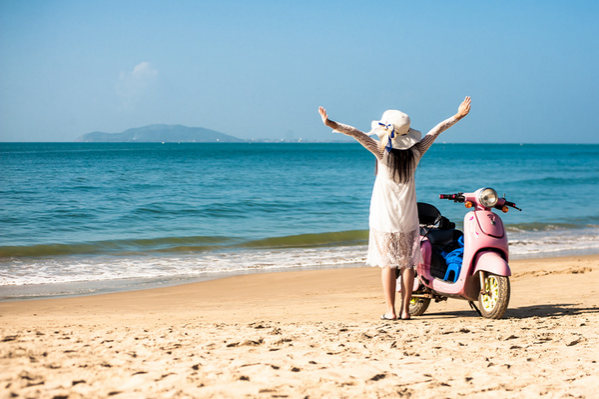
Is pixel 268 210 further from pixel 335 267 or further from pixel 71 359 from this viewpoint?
pixel 71 359

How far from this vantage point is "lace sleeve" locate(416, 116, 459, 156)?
183 inches

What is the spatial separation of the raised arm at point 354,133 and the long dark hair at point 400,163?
3.8 inches

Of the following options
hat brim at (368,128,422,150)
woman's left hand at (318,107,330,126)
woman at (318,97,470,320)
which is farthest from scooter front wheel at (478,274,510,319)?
woman's left hand at (318,107,330,126)

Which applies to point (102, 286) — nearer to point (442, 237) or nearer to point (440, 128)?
point (442, 237)

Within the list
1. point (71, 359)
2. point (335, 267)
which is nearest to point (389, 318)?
point (71, 359)

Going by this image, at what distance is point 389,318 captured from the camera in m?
4.91

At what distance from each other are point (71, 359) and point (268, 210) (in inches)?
564

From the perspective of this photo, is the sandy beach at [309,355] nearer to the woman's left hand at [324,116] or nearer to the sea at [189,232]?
the woman's left hand at [324,116]

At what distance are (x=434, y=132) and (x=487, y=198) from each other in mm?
773

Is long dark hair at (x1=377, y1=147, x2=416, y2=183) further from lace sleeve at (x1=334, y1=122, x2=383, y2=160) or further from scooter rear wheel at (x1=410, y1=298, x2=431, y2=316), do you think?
scooter rear wheel at (x1=410, y1=298, x2=431, y2=316)

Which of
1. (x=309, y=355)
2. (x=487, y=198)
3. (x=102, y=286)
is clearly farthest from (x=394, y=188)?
(x=102, y=286)

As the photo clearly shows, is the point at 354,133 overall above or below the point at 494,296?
above

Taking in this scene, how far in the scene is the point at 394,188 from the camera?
455 centimetres

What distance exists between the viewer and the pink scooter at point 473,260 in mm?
4766
